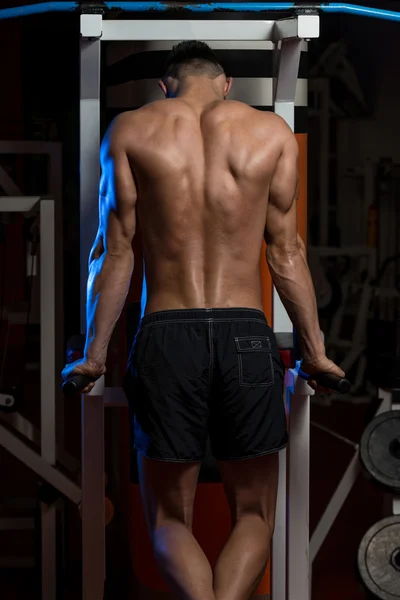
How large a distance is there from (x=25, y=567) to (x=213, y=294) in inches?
78.3

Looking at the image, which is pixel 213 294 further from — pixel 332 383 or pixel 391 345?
pixel 391 345

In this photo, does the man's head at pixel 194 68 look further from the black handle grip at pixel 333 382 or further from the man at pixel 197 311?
the black handle grip at pixel 333 382

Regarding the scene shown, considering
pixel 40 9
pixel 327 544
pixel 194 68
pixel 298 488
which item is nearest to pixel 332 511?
pixel 327 544

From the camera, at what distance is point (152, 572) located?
2832 mm

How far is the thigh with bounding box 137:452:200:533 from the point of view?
7.06 ft

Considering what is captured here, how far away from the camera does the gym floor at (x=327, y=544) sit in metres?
3.29

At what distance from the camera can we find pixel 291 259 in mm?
2273

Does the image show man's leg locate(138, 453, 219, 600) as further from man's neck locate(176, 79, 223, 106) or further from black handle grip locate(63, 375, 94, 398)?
man's neck locate(176, 79, 223, 106)

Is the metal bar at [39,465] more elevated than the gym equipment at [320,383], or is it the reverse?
the gym equipment at [320,383]

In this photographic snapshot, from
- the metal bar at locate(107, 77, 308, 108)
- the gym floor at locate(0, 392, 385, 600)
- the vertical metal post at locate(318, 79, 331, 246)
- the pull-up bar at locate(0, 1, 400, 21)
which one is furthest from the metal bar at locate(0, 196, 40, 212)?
the vertical metal post at locate(318, 79, 331, 246)

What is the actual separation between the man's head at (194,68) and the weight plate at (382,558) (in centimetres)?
173

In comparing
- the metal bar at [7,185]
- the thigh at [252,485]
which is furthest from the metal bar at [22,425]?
the thigh at [252,485]

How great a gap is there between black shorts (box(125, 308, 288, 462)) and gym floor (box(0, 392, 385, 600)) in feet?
3.97

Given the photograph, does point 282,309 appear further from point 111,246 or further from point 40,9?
point 40,9
